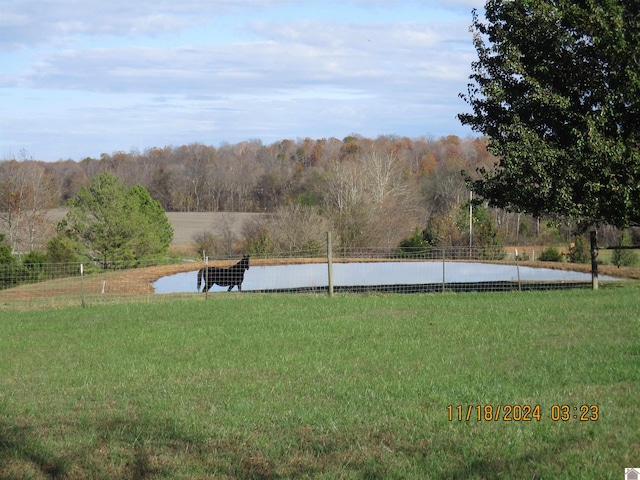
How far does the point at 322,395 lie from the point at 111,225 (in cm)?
3289

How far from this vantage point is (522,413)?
6699 millimetres

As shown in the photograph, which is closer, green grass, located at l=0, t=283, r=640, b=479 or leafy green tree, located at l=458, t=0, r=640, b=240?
green grass, located at l=0, t=283, r=640, b=479

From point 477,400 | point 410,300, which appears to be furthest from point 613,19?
point 477,400

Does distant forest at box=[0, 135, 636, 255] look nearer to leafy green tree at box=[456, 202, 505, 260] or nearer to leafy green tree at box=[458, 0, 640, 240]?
leafy green tree at box=[456, 202, 505, 260]

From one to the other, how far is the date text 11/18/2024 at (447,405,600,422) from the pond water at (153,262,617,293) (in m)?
20.0

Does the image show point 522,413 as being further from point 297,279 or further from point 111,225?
point 111,225

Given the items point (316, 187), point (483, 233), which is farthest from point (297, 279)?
point (316, 187)

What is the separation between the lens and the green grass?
570cm

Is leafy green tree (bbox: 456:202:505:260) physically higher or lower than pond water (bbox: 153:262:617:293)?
higher

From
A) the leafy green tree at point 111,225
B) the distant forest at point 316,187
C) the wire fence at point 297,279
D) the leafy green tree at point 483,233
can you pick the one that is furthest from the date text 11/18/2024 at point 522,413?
the leafy green tree at point 111,225

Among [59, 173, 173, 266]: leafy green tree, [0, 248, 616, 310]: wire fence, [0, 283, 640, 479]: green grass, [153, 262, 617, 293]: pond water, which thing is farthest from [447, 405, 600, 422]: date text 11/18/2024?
[59, 173, 173, 266]: leafy green tree

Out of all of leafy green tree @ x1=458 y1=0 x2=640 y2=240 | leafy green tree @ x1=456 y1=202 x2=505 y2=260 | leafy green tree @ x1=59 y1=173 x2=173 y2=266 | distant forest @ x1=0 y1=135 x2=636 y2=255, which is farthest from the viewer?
distant forest @ x1=0 y1=135 x2=636 y2=255

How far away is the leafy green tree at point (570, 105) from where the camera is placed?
64.5ft

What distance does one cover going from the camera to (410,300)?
60.2ft
